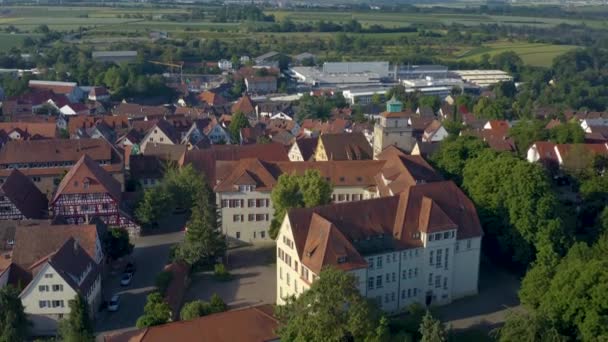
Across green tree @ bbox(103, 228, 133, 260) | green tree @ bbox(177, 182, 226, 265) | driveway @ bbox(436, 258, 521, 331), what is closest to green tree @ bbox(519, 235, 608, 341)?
driveway @ bbox(436, 258, 521, 331)

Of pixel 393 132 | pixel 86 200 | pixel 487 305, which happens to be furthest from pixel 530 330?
pixel 86 200

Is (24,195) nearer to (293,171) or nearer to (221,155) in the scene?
(221,155)

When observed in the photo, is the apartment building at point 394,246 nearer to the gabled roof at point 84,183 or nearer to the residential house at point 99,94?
the gabled roof at point 84,183

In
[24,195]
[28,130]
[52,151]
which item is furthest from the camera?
[28,130]

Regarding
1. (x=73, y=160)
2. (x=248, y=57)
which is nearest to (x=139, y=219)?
(x=73, y=160)

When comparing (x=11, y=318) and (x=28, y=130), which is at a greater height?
(x=11, y=318)

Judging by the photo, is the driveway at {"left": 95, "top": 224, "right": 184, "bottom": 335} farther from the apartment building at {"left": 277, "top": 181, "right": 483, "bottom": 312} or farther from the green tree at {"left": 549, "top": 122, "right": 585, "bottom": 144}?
the green tree at {"left": 549, "top": 122, "right": 585, "bottom": 144}

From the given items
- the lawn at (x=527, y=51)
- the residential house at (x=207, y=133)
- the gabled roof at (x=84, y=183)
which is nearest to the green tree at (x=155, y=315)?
the gabled roof at (x=84, y=183)
